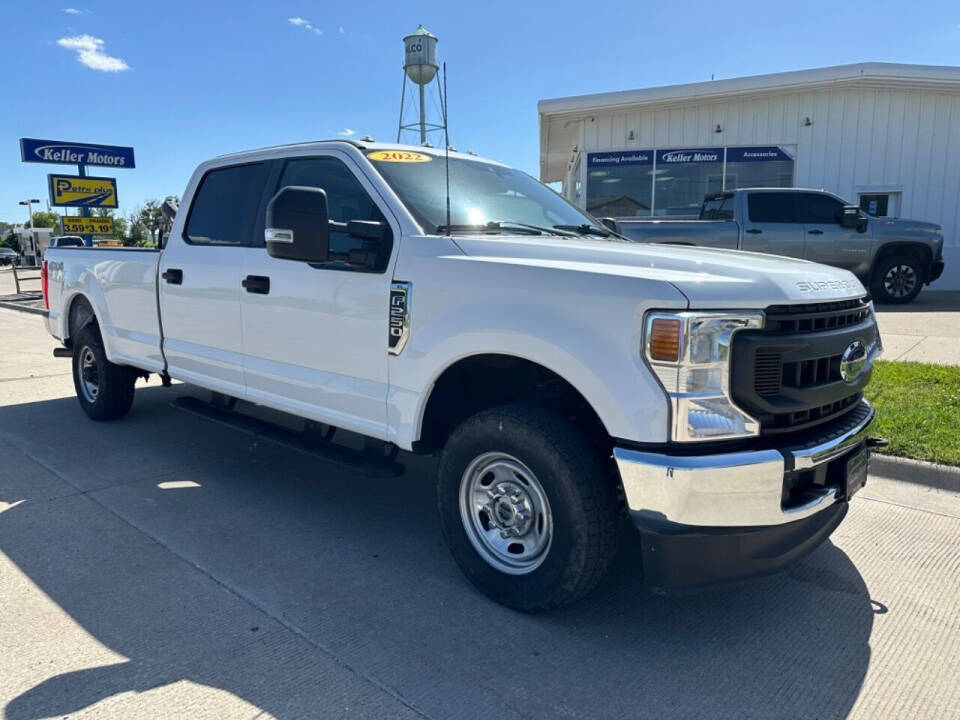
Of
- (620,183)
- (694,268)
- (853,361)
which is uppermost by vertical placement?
(620,183)

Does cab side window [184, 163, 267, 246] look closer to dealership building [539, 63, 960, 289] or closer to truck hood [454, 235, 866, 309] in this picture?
truck hood [454, 235, 866, 309]

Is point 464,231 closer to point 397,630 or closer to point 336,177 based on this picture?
point 336,177

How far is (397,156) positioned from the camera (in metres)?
3.86

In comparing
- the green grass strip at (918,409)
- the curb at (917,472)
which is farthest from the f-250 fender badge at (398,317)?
the green grass strip at (918,409)

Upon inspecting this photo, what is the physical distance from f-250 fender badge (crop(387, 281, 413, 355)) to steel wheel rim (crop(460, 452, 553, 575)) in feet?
2.16

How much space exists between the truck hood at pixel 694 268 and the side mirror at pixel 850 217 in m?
9.63

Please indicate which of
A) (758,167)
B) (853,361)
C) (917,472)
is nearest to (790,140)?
(758,167)

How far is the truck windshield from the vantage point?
351 cm

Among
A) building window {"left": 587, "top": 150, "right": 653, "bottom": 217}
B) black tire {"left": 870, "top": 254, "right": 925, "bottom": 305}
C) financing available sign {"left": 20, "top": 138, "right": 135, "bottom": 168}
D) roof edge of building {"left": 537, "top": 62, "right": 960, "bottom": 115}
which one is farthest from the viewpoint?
financing available sign {"left": 20, "top": 138, "right": 135, "bottom": 168}

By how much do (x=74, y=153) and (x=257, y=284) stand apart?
62.7 ft

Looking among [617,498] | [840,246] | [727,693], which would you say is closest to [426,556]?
[617,498]

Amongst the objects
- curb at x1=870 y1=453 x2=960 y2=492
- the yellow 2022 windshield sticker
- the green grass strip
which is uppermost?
the yellow 2022 windshield sticker

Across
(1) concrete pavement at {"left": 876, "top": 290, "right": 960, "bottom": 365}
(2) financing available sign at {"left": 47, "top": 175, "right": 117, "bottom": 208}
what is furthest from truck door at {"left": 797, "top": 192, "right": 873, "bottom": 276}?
(2) financing available sign at {"left": 47, "top": 175, "right": 117, "bottom": 208}

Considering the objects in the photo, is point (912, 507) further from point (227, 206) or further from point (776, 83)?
point (776, 83)
